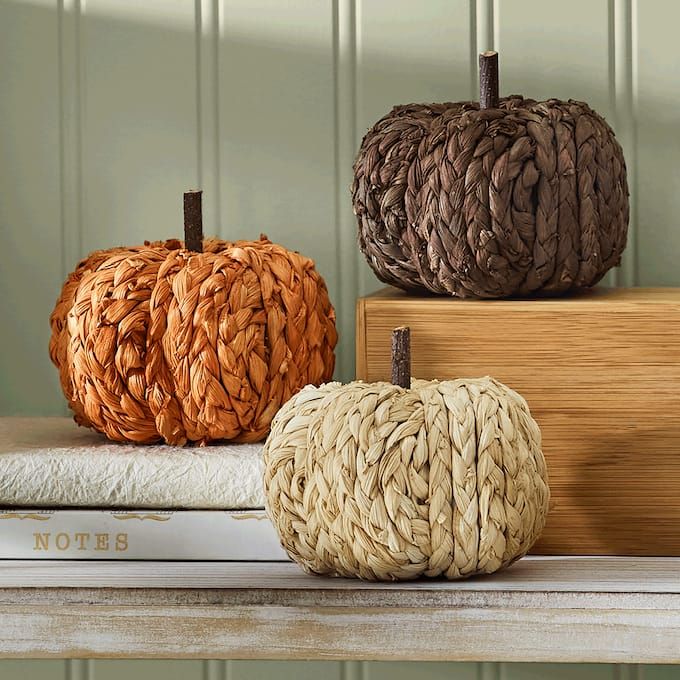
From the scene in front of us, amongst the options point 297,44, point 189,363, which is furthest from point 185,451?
point 297,44

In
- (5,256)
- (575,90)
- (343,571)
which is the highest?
(575,90)

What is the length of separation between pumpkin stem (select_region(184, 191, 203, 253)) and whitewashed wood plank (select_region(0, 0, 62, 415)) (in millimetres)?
291

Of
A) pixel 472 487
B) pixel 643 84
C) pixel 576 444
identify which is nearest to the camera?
pixel 472 487

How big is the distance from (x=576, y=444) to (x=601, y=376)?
55 mm

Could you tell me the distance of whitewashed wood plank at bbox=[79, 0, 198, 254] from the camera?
3.47 ft

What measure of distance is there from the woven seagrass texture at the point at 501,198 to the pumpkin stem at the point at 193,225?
143mm

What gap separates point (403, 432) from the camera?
0.67 m

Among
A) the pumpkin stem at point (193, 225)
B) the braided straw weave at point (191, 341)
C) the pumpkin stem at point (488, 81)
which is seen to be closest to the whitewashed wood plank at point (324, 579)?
the braided straw weave at point (191, 341)

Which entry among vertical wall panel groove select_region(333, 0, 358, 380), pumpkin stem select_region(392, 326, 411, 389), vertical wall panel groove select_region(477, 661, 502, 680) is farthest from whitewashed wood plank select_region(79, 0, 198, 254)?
vertical wall panel groove select_region(477, 661, 502, 680)

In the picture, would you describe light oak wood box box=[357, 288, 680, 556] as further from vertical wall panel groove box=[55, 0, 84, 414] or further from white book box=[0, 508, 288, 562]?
vertical wall panel groove box=[55, 0, 84, 414]

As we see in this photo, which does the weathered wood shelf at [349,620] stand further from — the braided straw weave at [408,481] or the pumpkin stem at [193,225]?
the pumpkin stem at [193,225]

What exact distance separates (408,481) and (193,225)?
0.31 m

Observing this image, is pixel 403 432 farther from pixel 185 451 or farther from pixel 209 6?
pixel 209 6

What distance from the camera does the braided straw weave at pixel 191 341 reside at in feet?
2.61
